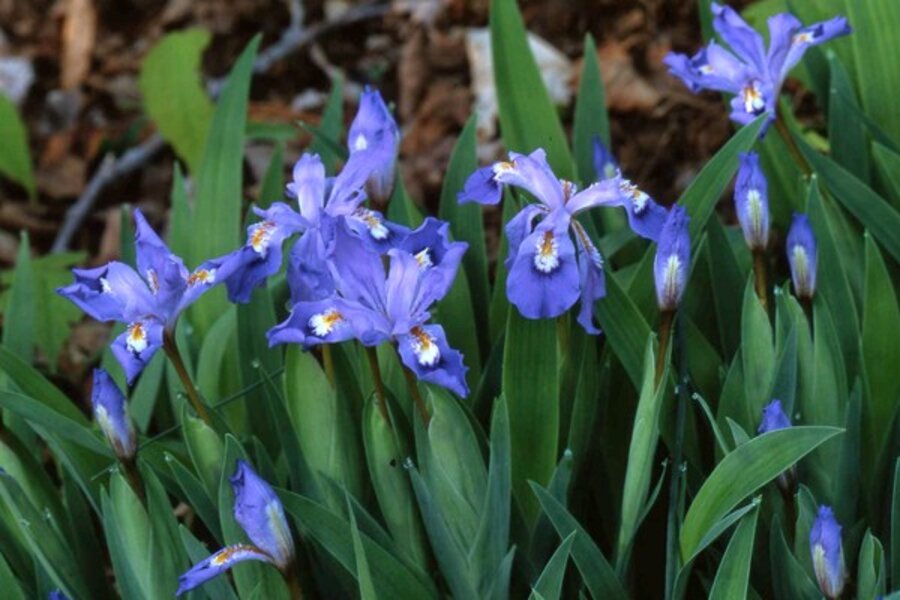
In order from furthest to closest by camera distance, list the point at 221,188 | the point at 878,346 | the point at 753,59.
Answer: the point at 221,188, the point at 753,59, the point at 878,346

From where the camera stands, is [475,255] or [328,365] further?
[475,255]

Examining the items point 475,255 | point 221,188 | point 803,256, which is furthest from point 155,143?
point 803,256

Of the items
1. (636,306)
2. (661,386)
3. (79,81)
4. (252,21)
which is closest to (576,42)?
(252,21)

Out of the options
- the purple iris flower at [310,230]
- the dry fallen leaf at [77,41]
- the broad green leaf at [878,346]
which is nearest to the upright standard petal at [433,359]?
the purple iris flower at [310,230]

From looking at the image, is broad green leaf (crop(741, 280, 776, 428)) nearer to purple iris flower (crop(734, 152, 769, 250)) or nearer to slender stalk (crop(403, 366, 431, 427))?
purple iris flower (crop(734, 152, 769, 250))

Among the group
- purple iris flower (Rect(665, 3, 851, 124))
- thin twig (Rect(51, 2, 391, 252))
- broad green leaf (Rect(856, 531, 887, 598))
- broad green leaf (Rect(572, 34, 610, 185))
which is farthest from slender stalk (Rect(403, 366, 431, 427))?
thin twig (Rect(51, 2, 391, 252))

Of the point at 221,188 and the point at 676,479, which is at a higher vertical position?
the point at 221,188

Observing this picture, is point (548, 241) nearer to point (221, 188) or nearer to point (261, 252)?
point (261, 252)
